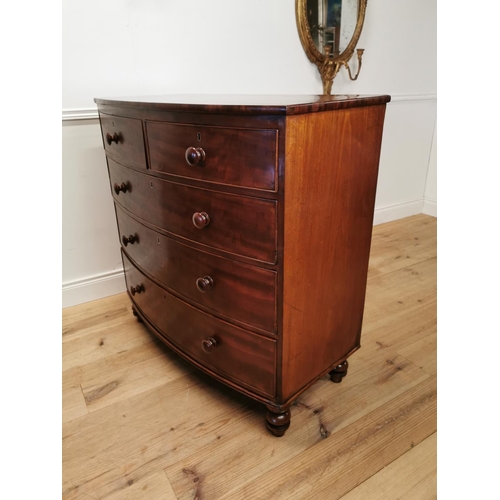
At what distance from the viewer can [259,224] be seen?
94 cm

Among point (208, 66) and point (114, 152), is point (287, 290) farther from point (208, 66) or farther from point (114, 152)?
point (208, 66)

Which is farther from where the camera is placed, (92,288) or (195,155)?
(92,288)

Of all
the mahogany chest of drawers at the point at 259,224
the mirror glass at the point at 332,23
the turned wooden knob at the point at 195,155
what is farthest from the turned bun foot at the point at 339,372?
the mirror glass at the point at 332,23

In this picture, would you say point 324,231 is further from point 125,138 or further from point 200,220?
point 125,138

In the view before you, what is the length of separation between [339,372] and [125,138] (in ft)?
3.62

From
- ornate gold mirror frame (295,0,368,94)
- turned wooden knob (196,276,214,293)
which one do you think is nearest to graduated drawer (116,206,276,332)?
turned wooden knob (196,276,214,293)

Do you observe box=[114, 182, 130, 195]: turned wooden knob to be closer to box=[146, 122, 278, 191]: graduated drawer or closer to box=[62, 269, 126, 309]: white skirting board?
box=[146, 122, 278, 191]: graduated drawer

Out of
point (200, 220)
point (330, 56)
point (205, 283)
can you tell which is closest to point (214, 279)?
point (205, 283)

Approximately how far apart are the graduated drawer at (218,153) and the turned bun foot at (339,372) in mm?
779

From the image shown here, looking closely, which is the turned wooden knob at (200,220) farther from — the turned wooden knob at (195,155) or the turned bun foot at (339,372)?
the turned bun foot at (339,372)

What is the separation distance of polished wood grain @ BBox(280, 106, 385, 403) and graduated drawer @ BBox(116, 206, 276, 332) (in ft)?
0.19

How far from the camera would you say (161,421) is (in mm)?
1241

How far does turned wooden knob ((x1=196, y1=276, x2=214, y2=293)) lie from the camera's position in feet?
3.58

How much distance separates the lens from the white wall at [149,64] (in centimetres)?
162
